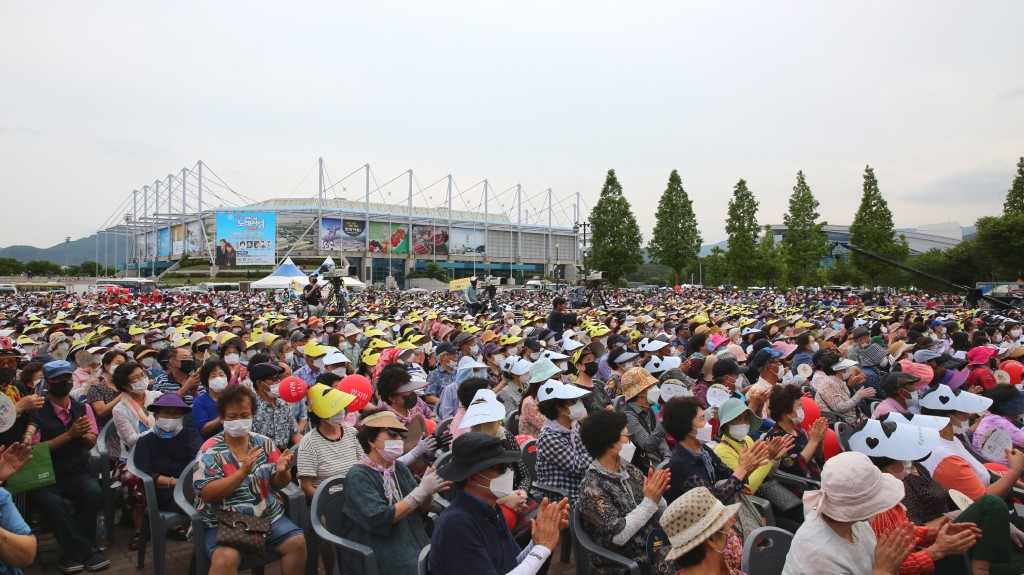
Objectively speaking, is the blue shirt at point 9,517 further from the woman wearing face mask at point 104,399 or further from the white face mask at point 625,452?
the white face mask at point 625,452

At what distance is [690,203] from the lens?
173ft

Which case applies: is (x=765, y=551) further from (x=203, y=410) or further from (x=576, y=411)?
(x=203, y=410)

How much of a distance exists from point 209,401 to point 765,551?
15.5ft

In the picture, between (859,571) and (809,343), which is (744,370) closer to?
(809,343)

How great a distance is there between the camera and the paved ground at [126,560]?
448 centimetres

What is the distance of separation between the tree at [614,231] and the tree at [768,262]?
10308 millimetres

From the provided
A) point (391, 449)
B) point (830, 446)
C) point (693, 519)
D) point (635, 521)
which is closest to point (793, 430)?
A: point (830, 446)

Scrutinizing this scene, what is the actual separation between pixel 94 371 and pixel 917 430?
8.32m

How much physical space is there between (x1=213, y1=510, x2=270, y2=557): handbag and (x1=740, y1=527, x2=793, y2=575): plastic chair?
8.72 feet

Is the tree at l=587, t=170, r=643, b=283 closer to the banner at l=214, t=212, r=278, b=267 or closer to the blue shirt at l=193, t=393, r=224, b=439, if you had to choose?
the banner at l=214, t=212, r=278, b=267

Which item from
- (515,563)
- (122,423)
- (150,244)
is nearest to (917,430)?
(515,563)

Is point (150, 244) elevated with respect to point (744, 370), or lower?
elevated

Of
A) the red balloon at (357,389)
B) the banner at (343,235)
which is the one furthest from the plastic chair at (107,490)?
the banner at (343,235)

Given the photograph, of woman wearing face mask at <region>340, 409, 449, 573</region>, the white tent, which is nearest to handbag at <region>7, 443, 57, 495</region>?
woman wearing face mask at <region>340, 409, 449, 573</region>
